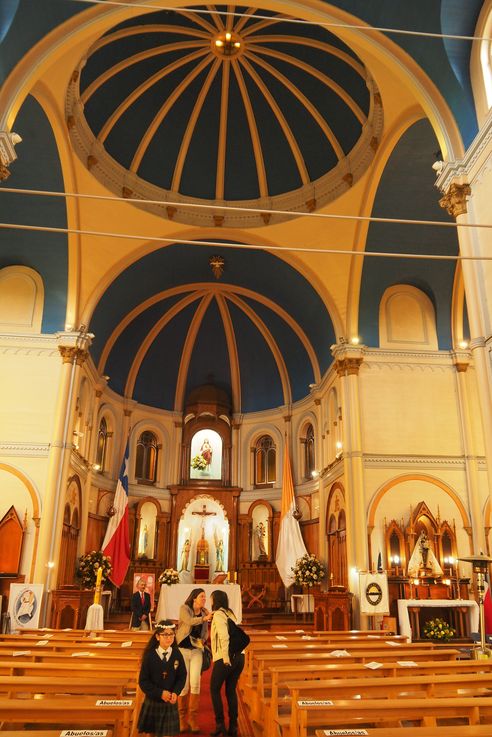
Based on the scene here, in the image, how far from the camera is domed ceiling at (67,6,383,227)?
17.9 metres

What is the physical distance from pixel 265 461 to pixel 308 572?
6926 millimetres

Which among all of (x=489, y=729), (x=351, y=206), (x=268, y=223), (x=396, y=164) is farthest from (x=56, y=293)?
(x=489, y=729)

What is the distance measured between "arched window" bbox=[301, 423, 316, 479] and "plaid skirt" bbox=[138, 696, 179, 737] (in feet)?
61.6

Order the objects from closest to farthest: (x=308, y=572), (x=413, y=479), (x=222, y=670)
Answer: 1. (x=222, y=670)
2. (x=413, y=479)
3. (x=308, y=572)

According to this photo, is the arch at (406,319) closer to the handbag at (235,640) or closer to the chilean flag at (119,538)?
the chilean flag at (119,538)

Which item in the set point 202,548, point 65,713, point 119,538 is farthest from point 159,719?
point 202,548

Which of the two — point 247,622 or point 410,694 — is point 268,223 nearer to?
point 247,622

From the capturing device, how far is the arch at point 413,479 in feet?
59.8

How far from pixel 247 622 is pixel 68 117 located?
53.9 feet

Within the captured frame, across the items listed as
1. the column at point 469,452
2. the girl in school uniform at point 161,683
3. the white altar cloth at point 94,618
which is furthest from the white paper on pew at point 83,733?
the column at point 469,452

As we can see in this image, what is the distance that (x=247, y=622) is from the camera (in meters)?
20.5

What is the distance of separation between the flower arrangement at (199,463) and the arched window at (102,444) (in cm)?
427

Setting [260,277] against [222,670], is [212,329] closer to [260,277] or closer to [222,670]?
[260,277]

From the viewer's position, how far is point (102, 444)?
23859 mm
